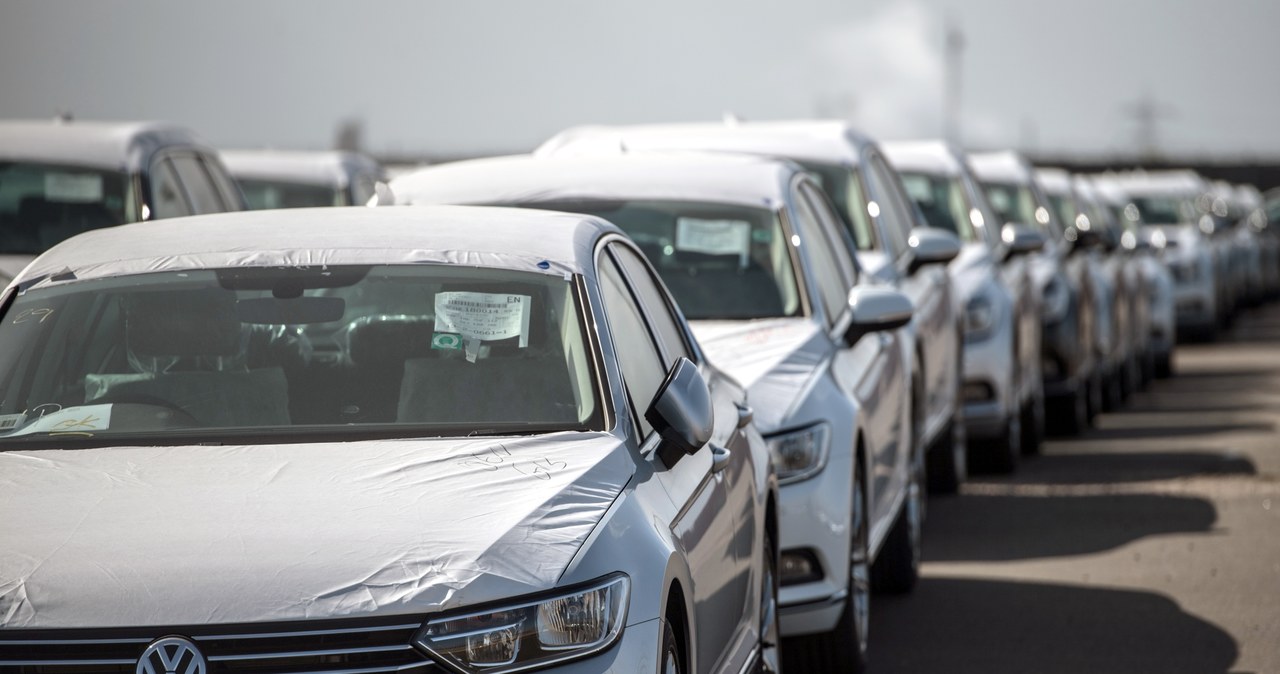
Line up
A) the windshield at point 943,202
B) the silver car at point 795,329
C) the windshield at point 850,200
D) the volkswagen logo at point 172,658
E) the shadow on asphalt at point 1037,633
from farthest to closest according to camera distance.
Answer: the windshield at point 943,202 → the windshield at point 850,200 → the shadow on asphalt at point 1037,633 → the silver car at point 795,329 → the volkswagen logo at point 172,658

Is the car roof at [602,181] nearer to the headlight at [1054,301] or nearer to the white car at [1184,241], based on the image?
the headlight at [1054,301]

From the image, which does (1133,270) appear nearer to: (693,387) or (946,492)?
(946,492)

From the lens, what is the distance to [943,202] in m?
15.2

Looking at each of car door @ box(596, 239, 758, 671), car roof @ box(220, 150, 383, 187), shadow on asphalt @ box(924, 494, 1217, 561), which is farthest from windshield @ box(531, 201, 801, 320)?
car roof @ box(220, 150, 383, 187)

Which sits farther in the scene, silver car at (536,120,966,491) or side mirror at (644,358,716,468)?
silver car at (536,120,966,491)

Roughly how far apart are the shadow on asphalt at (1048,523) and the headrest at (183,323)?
597 cm

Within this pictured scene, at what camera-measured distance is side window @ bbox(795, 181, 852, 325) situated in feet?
28.5

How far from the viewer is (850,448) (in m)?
7.52

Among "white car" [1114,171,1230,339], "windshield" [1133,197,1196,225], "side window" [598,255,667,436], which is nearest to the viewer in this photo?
"side window" [598,255,667,436]

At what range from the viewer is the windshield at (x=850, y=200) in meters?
11.3

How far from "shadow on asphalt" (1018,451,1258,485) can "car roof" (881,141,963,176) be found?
2014 millimetres

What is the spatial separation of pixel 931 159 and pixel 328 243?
10.1 m

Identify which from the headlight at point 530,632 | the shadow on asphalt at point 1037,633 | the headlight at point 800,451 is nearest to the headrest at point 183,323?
the headlight at point 530,632

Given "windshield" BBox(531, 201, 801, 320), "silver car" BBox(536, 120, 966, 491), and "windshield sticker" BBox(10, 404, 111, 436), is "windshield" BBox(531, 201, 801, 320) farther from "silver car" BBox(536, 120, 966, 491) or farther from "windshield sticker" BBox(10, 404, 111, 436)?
"windshield sticker" BBox(10, 404, 111, 436)
